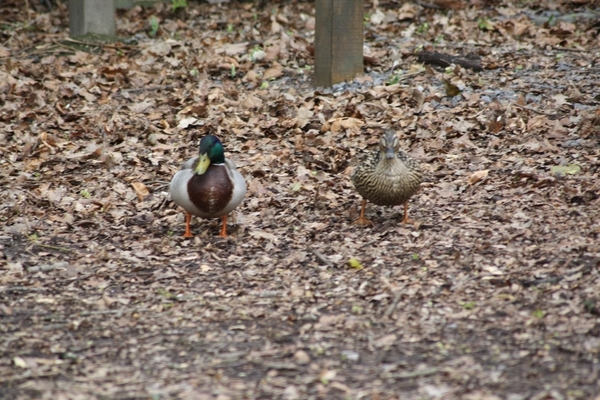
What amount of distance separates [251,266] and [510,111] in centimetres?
318

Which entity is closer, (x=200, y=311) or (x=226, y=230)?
(x=200, y=311)

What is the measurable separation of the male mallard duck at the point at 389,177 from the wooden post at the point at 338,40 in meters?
2.54

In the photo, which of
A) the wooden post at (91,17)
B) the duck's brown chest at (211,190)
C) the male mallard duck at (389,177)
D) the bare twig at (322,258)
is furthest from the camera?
the wooden post at (91,17)

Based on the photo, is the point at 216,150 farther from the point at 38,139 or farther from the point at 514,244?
the point at 38,139

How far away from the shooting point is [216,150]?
5.25 m

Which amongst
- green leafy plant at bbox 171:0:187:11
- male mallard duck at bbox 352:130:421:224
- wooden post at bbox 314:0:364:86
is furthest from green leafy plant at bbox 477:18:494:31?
male mallard duck at bbox 352:130:421:224

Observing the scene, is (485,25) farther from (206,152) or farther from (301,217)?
(206,152)

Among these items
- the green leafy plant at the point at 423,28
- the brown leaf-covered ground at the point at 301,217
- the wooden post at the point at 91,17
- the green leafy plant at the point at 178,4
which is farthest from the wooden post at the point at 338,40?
the green leafy plant at the point at 178,4

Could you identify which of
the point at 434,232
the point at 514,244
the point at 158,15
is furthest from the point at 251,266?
the point at 158,15

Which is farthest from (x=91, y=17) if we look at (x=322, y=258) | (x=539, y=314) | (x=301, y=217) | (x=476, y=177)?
(x=539, y=314)

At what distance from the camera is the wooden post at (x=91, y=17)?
9.28m

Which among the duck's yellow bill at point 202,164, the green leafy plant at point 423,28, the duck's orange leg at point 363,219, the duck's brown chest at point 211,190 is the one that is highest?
the green leafy plant at point 423,28

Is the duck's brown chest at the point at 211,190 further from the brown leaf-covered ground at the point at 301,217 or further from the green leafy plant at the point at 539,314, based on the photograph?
the green leafy plant at the point at 539,314

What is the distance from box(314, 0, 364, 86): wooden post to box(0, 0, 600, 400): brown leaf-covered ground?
16 centimetres
